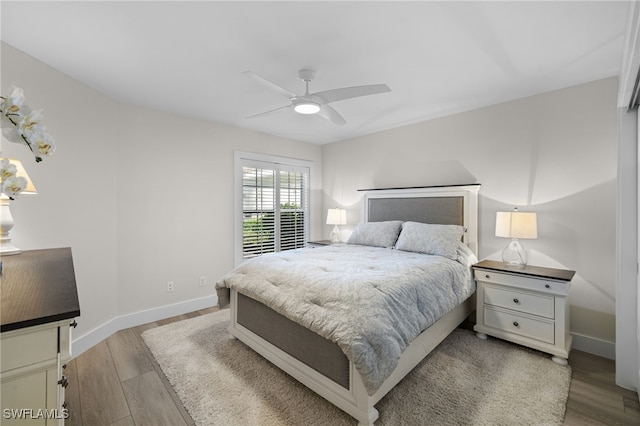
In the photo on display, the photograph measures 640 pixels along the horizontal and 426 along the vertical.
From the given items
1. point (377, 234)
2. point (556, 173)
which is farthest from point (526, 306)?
point (377, 234)

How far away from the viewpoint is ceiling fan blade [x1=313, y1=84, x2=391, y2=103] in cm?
210

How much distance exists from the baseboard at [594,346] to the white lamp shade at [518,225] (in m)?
1.05

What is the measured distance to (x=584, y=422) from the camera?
1.75 metres

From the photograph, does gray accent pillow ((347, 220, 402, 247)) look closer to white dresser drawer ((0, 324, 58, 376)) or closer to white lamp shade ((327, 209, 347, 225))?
white lamp shade ((327, 209, 347, 225))

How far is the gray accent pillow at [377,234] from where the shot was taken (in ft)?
11.8

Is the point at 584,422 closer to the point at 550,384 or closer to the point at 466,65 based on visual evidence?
the point at 550,384

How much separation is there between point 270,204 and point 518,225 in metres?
3.28

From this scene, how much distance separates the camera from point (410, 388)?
2057 mm

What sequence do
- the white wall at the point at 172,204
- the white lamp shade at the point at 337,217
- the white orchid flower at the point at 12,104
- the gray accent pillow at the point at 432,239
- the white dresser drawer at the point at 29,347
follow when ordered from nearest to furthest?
the white dresser drawer at the point at 29,347 < the white orchid flower at the point at 12,104 < the gray accent pillow at the point at 432,239 < the white wall at the point at 172,204 < the white lamp shade at the point at 337,217

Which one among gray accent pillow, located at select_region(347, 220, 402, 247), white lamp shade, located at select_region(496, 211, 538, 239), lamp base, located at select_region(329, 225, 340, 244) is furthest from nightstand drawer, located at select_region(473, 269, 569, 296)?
lamp base, located at select_region(329, 225, 340, 244)

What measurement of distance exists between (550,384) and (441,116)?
295 cm

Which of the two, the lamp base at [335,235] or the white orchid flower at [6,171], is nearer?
the white orchid flower at [6,171]

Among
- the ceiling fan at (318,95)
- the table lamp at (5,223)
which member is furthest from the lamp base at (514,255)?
the table lamp at (5,223)

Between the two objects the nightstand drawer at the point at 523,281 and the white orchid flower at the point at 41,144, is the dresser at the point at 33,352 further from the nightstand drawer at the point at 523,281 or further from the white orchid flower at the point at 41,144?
the nightstand drawer at the point at 523,281
